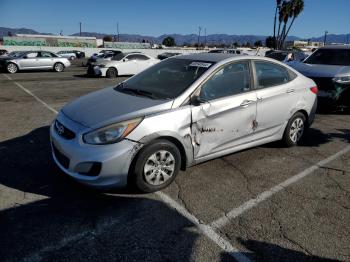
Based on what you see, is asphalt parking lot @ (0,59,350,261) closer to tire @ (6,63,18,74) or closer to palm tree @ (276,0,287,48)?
tire @ (6,63,18,74)

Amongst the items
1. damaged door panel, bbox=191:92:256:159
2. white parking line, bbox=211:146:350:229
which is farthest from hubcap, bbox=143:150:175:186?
white parking line, bbox=211:146:350:229

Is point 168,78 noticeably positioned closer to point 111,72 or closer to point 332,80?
point 332,80

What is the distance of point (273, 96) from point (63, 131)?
9.93 feet

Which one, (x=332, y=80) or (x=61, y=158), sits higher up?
(x=332, y=80)

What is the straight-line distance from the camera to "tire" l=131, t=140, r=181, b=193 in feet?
12.5

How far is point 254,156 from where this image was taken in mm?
5367

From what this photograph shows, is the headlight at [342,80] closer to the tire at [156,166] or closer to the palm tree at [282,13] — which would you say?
the tire at [156,166]

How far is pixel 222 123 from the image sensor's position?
446 centimetres

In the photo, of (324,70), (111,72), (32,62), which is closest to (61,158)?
(324,70)

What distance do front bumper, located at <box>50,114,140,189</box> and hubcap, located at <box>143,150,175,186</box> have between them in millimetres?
253

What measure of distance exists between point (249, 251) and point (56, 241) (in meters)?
1.73

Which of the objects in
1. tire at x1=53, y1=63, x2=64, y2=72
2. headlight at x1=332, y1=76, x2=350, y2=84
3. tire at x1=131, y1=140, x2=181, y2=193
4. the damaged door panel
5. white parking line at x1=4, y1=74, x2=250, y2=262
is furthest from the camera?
tire at x1=53, y1=63, x2=64, y2=72

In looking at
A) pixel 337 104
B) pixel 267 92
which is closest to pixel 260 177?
pixel 267 92

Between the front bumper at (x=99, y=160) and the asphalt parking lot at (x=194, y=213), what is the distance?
27cm
